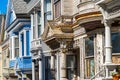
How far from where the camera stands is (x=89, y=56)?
855 inches

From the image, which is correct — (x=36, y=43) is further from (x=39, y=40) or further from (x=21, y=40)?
(x=21, y=40)

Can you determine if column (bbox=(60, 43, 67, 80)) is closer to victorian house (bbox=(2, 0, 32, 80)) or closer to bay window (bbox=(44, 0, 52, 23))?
bay window (bbox=(44, 0, 52, 23))

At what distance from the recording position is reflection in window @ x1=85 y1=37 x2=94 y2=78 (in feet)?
70.3

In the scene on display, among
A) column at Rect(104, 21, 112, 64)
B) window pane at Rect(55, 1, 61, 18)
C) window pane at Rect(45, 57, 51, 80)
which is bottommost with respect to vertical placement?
window pane at Rect(45, 57, 51, 80)

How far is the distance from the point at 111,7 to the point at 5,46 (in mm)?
30694

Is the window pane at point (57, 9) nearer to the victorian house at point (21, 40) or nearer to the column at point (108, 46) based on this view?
the column at point (108, 46)

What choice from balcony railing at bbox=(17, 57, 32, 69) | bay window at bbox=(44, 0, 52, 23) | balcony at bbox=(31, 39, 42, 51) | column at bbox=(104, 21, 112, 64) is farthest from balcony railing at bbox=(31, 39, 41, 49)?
column at bbox=(104, 21, 112, 64)

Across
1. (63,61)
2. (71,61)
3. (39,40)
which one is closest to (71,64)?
(71,61)

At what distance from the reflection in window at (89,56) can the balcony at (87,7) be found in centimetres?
146

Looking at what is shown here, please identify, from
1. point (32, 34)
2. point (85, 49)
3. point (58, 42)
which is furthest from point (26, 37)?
point (85, 49)

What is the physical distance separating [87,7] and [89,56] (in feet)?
8.35

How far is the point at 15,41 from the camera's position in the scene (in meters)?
38.6

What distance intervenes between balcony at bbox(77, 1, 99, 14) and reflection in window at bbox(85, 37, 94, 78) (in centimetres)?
146

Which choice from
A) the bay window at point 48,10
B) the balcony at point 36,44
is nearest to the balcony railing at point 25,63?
the balcony at point 36,44
